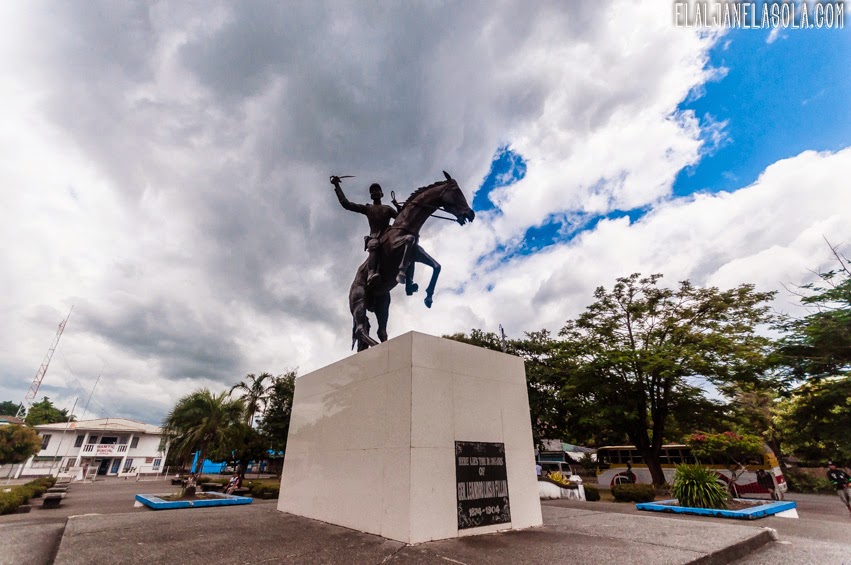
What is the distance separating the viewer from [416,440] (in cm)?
466

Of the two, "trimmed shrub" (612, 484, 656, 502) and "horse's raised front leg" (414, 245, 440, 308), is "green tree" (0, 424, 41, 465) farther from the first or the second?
"trimmed shrub" (612, 484, 656, 502)

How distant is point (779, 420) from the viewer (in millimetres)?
26359

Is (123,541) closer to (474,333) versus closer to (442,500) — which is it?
(442,500)

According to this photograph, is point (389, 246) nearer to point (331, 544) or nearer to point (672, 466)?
point (331, 544)

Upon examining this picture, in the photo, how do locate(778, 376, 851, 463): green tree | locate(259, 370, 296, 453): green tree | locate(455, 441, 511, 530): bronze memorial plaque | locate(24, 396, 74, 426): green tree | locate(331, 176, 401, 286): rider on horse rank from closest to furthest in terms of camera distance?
locate(455, 441, 511, 530): bronze memorial plaque → locate(331, 176, 401, 286): rider on horse → locate(778, 376, 851, 463): green tree → locate(259, 370, 296, 453): green tree → locate(24, 396, 74, 426): green tree

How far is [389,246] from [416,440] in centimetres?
383

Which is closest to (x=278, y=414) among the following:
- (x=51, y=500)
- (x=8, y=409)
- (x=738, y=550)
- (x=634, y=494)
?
(x=51, y=500)

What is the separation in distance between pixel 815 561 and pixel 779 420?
31.9m

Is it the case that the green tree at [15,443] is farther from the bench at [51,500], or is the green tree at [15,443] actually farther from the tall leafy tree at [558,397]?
the tall leafy tree at [558,397]

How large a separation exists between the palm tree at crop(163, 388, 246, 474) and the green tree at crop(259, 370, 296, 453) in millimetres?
7876

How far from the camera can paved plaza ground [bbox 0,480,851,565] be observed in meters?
3.50

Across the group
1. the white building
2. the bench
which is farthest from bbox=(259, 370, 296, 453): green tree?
the white building

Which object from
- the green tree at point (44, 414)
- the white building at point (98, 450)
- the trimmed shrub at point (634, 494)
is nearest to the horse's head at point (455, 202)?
the trimmed shrub at point (634, 494)

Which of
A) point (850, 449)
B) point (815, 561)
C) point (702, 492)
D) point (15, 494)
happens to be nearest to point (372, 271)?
point (815, 561)
